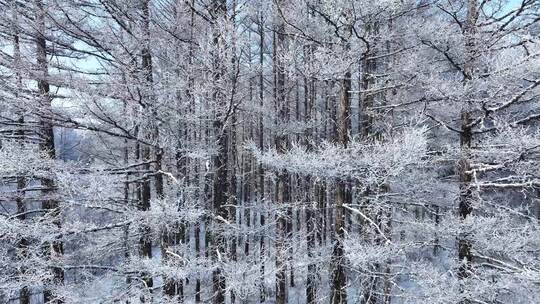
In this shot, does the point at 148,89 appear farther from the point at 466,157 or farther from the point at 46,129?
the point at 466,157

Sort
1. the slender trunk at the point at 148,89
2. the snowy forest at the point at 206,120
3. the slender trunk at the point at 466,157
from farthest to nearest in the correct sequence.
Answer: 1. the slender trunk at the point at 466,157
2. the slender trunk at the point at 148,89
3. the snowy forest at the point at 206,120

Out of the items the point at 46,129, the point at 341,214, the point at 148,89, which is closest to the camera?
the point at 148,89

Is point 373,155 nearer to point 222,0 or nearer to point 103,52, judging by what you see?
point 222,0

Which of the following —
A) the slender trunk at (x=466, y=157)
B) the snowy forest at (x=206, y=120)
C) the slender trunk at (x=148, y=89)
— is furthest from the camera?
the slender trunk at (x=466, y=157)

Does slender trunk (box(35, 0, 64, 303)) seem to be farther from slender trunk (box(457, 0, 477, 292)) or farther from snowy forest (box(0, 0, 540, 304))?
slender trunk (box(457, 0, 477, 292))

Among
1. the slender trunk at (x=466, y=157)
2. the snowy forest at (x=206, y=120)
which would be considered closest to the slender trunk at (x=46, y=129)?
the snowy forest at (x=206, y=120)

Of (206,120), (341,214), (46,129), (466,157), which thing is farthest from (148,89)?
(466,157)

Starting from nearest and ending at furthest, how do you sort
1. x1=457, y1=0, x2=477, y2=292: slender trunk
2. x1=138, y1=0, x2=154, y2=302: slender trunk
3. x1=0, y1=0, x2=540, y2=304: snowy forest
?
1. x1=0, y1=0, x2=540, y2=304: snowy forest
2. x1=138, y1=0, x2=154, y2=302: slender trunk
3. x1=457, y1=0, x2=477, y2=292: slender trunk

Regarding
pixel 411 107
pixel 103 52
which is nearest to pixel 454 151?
pixel 411 107

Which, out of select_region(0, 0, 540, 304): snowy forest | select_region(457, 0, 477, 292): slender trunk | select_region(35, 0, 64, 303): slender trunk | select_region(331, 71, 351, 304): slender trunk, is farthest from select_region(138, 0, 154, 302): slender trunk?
select_region(457, 0, 477, 292): slender trunk

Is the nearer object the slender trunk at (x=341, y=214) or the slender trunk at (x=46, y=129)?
the slender trunk at (x=46, y=129)

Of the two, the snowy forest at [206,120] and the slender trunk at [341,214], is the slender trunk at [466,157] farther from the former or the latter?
the slender trunk at [341,214]

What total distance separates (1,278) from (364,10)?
7.10 m

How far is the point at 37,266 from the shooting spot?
5.79m
